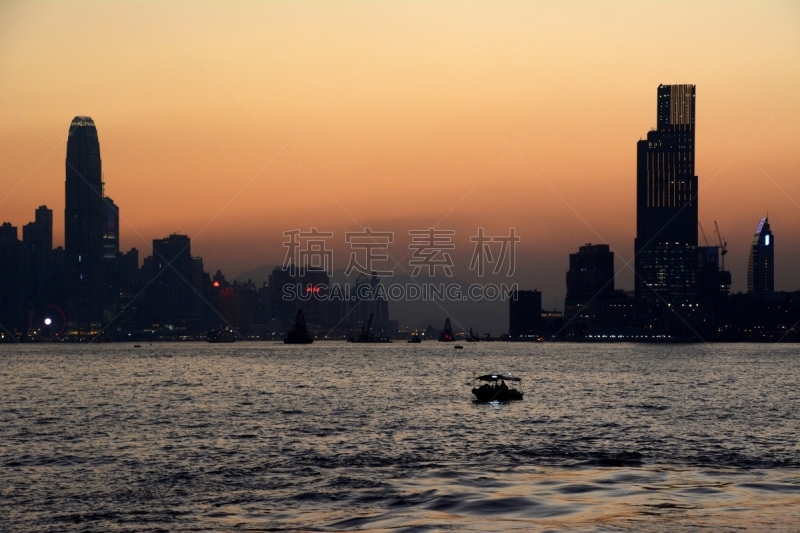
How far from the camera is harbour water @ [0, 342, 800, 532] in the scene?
40.4m

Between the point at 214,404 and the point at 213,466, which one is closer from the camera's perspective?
the point at 213,466

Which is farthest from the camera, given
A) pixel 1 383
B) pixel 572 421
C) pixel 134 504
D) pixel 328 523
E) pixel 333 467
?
pixel 1 383

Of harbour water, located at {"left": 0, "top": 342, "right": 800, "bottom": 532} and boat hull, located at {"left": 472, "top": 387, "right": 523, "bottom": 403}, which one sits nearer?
harbour water, located at {"left": 0, "top": 342, "right": 800, "bottom": 532}

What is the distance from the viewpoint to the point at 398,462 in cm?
5728

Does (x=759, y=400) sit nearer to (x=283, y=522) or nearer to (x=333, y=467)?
(x=333, y=467)

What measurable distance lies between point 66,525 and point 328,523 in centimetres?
1212

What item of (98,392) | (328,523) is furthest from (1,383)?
(328,523)

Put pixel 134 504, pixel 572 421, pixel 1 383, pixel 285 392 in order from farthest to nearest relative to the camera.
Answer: pixel 1 383 < pixel 285 392 < pixel 572 421 < pixel 134 504

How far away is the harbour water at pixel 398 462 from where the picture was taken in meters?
40.4

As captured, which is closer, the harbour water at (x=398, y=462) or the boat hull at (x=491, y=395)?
the harbour water at (x=398, y=462)

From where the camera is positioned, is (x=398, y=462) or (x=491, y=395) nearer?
(x=398, y=462)

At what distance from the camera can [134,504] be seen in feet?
146

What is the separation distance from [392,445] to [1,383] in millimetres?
106625

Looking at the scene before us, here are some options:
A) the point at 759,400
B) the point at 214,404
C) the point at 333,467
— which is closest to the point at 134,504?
the point at 333,467
